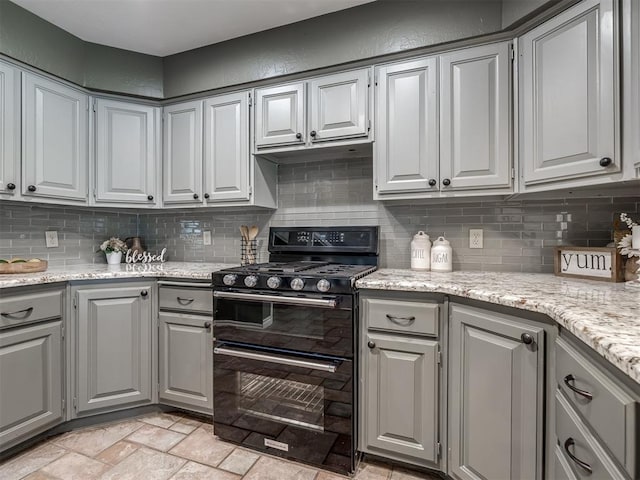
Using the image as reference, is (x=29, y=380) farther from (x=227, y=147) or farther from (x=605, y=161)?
(x=605, y=161)

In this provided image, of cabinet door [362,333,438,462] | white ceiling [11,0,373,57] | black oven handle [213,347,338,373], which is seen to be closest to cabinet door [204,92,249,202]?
white ceiling [11,0,373,57]

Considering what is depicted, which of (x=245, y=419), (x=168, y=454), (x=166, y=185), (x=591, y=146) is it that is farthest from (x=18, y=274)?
(x=591, y=146)

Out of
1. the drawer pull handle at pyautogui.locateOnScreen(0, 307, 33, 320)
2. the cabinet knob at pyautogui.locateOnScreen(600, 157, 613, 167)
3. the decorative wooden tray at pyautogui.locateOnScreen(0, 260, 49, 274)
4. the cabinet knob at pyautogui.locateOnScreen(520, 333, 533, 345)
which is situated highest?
the cabinet knob at pyautogui.locateOnScreen(600, 157, 613, 167)

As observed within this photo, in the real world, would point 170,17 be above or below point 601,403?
above

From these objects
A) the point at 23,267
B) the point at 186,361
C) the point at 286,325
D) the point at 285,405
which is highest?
the point at 23,267

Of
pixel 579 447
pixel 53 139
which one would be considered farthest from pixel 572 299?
pixel 53 139

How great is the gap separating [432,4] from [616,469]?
2069mm

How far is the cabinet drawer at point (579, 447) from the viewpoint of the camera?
0.74 metres

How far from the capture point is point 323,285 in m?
1.63

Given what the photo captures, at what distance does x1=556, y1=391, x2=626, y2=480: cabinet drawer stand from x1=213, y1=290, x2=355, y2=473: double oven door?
0.84 metres

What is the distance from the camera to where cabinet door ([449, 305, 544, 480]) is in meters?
1.16

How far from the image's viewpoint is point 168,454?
1.75m

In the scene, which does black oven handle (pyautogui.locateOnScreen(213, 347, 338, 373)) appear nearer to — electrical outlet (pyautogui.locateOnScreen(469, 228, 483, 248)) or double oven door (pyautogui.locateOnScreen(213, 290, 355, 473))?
double oven door (pyautogui.locateOnScreen(213, 290, 355, 473))

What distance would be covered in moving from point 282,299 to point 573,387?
3.90 feet
